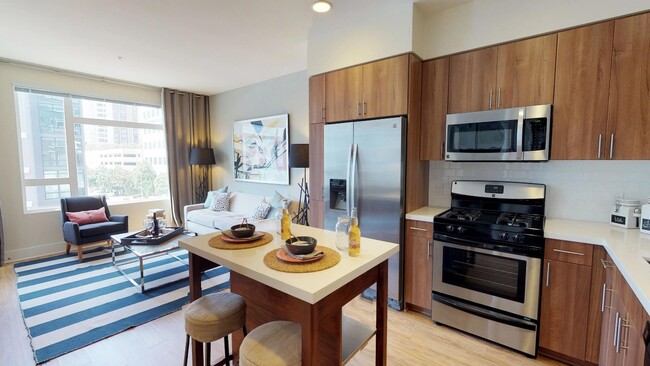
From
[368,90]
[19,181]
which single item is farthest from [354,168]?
[19,181]

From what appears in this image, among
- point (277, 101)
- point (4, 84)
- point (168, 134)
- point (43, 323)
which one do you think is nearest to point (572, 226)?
point (277, 101)

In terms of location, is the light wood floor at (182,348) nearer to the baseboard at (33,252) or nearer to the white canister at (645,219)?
the white canister at (645,219)

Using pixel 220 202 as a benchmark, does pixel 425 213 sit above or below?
above

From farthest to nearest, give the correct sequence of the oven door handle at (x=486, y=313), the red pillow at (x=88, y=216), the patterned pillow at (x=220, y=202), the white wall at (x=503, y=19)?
the patterned pillow at (x=220, y=202)
the red pillow at (x=88, y=216)
the oven door handle at (x=486, y=313)
the white wall at (x=503, y=19)

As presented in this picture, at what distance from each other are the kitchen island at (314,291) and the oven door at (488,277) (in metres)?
0.98

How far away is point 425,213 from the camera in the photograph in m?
2.60

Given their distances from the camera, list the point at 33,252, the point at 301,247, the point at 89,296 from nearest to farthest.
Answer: the point at 301,247, the point at 89,296, the point at 33,252

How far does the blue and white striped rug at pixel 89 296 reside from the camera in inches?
91.7

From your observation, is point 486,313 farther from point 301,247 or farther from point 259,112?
point 259,112

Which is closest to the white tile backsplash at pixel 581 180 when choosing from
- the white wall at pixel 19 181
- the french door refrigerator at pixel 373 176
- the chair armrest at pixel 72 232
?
the french door refrigerator at pixel 373 176

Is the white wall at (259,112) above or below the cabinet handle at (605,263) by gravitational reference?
above

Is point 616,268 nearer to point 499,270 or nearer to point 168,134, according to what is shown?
point 499,270

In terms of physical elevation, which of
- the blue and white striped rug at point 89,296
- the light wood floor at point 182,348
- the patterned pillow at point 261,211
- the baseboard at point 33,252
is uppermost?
the patterned pillow at point 261,211

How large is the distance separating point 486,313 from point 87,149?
226 inches
